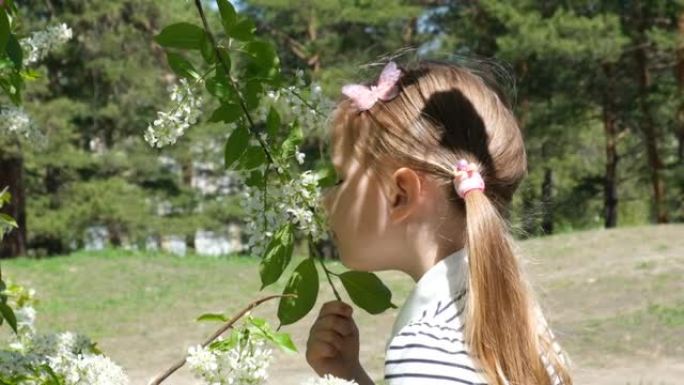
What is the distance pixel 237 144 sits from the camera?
48.2 inches

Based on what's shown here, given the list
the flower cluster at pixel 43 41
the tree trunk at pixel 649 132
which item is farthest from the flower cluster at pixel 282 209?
the tree trunk at pixel 649 132

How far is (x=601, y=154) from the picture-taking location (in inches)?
795

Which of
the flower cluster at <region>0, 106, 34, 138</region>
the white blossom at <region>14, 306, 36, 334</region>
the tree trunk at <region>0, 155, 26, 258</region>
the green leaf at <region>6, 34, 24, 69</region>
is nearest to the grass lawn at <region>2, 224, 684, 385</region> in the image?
the flower cluster at <region>0, 106, 34, 138</region>

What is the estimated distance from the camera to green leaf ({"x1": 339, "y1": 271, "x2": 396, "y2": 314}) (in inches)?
46.9

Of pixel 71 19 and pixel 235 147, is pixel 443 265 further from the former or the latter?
pixel 71 19

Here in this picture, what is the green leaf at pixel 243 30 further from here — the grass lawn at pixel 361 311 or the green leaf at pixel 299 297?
the grass lawn at pixel 361 311

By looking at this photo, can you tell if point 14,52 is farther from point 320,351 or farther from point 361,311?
point 361,311

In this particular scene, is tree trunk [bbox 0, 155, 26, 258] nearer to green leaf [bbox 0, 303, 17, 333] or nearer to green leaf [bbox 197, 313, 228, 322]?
green leaf [bbox 0, 303, 17, 333]

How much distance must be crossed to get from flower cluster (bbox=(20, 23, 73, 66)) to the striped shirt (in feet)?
4.00

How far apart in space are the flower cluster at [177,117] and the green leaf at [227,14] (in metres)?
0.07

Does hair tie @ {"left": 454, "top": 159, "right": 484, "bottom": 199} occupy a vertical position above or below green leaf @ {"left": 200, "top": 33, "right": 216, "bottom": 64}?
below

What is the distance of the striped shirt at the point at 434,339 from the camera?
3.23ft

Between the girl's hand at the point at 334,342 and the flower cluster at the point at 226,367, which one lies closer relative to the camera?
the flower cluster at the point at 226,367

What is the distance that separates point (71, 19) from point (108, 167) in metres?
2.25
